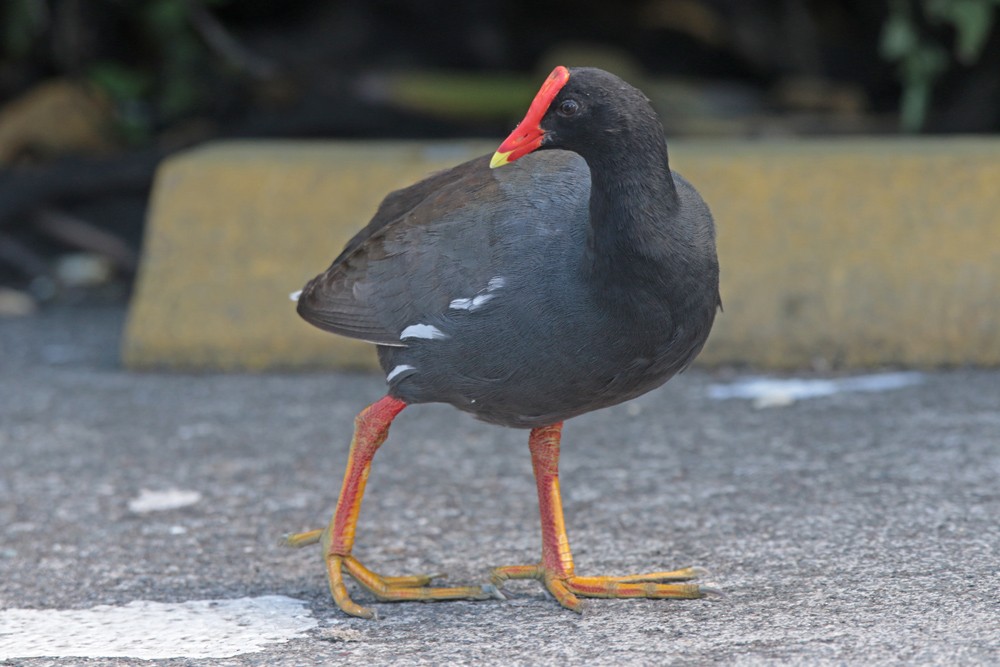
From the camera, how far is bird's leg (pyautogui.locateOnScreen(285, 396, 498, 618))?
3.40m

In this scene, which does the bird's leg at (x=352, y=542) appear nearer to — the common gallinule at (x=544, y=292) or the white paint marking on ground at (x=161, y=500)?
the common gallinule at (x=544, y=292)

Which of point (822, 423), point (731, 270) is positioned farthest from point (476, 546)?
point (731, 270)

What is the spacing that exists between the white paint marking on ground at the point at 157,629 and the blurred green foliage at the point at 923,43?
15.4ft

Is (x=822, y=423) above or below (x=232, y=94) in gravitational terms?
below

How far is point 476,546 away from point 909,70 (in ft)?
14.3

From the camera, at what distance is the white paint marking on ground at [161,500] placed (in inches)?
167

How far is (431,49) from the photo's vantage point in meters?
8.83

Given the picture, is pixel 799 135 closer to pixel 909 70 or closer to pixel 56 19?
pixel 909 70

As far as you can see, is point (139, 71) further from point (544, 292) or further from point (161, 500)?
point (544, 292)

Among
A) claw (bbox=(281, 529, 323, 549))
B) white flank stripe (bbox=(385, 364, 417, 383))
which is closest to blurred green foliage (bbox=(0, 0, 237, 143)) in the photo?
claw (bbox=(281, 529, 323, 549))

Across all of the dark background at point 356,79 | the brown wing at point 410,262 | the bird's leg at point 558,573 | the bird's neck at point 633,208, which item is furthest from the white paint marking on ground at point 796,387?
the dark background at point 356,79

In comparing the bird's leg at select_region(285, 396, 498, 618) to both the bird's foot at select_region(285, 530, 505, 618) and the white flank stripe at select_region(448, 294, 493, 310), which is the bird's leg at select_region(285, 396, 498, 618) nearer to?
the bird's foot at select_region(285, 530, 505, 618)

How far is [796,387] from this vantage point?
5227 millimetres

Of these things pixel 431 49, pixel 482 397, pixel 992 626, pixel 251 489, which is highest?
pixel 431 49
